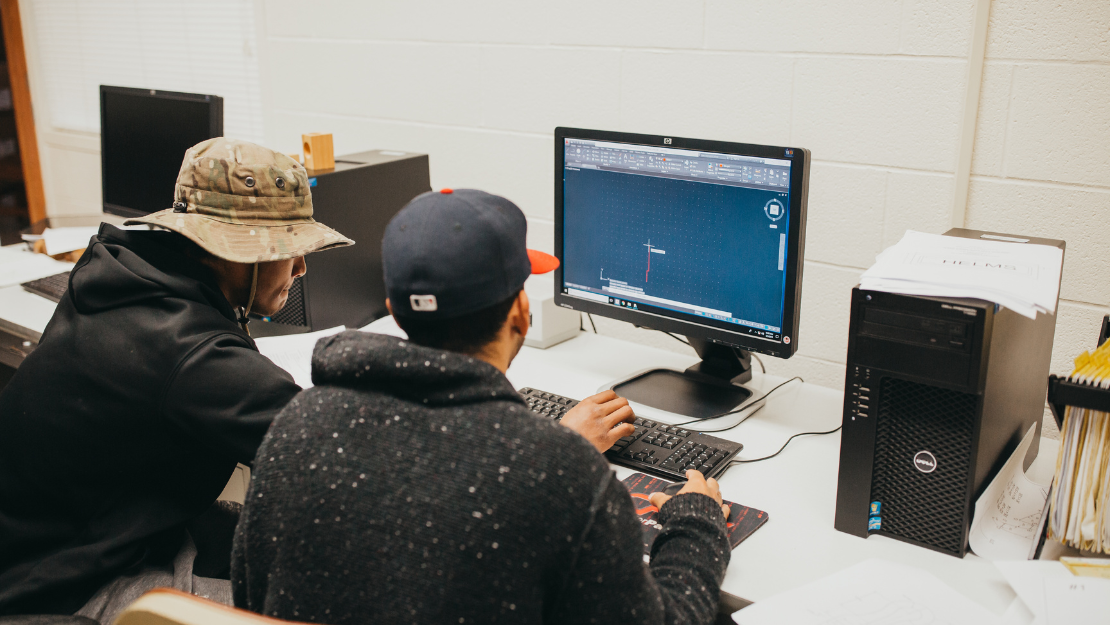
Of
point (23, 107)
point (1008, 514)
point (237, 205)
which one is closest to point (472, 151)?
point (237, 205)

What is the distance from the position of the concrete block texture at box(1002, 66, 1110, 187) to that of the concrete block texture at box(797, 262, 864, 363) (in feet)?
1.31

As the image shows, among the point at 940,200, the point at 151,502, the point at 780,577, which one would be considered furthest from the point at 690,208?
the point at 151,502

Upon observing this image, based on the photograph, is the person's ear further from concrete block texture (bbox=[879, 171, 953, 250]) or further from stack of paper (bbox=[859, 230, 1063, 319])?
concrete block texture (bbox=[879, 171, 953, 250])

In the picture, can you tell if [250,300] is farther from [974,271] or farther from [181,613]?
[974,271]

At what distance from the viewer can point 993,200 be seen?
165 cm

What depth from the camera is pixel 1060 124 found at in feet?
5.10

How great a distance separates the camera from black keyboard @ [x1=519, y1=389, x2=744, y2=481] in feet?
4.40

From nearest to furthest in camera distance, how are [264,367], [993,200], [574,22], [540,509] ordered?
[540,509] < [264,367] < [993,200] < [574,22]

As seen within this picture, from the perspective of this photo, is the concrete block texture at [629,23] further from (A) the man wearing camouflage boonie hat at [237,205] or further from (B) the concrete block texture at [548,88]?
(A) the man wearing camouflage boonie hat at [237,205]

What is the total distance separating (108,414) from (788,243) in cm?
109

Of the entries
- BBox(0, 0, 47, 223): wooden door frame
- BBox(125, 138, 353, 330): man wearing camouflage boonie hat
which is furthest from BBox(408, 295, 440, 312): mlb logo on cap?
BBox(0, 0, 47, 223): wooden door frame

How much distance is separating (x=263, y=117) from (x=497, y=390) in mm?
2312

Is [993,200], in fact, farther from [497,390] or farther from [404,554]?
[404,554]

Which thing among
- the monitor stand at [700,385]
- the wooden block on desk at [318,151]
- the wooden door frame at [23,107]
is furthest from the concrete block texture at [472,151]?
the wooden door frame at [23,107]
